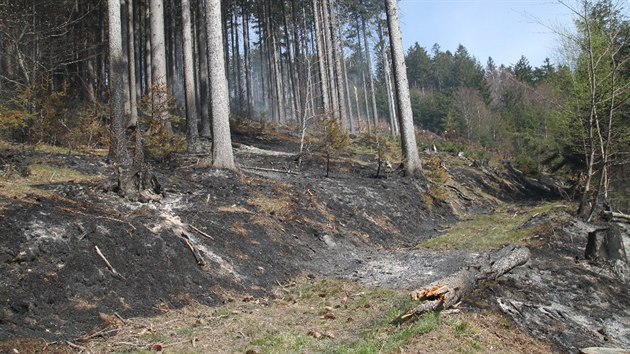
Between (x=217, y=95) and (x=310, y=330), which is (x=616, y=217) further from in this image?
(x=217, y=95)

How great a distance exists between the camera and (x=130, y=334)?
494 centimetres

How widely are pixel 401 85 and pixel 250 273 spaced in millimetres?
→ 9404

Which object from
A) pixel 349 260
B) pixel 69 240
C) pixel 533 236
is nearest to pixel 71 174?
pixel 69 240

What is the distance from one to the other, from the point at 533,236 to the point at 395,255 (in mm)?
2864

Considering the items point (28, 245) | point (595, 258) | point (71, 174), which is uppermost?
point (71, 174)

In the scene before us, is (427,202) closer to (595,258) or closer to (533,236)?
(533,236)

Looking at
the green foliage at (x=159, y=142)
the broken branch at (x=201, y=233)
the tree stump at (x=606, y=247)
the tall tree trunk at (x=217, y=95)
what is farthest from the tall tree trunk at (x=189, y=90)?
the tree stump at (x=606, y=247)

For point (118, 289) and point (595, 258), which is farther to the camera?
point (595, 258)

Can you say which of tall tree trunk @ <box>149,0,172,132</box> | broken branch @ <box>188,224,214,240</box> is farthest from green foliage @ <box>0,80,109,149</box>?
broken branch @ <box>188,224,214,240</box>

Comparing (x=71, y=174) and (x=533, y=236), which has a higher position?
(x=71, y=174)

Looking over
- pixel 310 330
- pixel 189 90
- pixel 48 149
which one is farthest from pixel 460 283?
pixel 189 90

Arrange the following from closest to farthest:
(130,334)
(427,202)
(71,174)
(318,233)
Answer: (130,334)
(71,174)
(318,233)
(427,202)

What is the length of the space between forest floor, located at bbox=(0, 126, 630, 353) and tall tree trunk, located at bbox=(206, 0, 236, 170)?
1.54ft

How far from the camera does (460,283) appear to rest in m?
5.81
